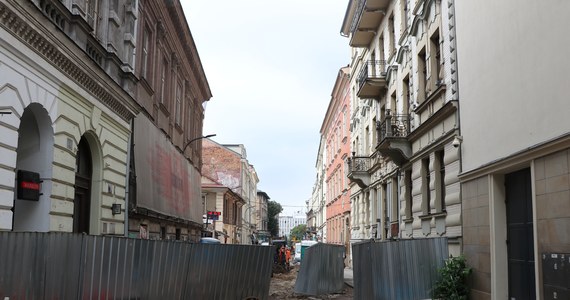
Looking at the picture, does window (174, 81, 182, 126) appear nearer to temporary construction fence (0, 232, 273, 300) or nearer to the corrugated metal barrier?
the corrugated metal barrier

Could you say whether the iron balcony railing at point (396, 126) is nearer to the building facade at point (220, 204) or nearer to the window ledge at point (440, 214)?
the window ledge at point (440, 214)

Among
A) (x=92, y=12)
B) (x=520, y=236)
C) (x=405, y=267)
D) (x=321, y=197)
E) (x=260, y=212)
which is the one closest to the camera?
(x=520, y=236)

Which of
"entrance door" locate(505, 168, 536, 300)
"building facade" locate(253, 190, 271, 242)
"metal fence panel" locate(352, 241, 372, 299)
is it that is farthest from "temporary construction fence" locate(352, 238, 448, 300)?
"building facade" locate(253, 190, 271, 242)

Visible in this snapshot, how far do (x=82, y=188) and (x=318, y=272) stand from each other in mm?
8817

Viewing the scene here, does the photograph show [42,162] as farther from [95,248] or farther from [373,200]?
[373,200]

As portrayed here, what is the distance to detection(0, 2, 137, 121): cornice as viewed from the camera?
834 cm

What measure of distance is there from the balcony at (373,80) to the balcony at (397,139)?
3.49 m

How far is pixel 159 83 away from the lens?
21047 millimetres

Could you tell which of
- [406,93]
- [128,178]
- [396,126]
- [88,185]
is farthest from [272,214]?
[88,185]

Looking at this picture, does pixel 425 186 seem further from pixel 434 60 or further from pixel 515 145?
pixel 515 145

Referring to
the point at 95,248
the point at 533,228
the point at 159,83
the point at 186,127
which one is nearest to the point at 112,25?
the point at 159,83

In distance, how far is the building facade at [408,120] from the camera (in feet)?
43.8

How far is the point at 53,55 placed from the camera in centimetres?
1011

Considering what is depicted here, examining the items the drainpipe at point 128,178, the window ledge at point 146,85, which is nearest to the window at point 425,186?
the drainpipe at point 128,178
